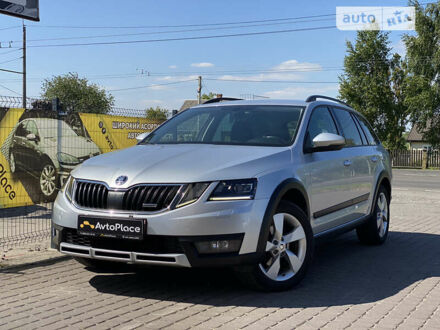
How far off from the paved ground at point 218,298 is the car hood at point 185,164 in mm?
1013

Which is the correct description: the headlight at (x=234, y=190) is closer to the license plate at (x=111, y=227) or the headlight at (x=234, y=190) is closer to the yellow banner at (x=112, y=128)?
the license plate at (x=111, y=227)

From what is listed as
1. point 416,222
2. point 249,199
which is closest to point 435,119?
point 416,222

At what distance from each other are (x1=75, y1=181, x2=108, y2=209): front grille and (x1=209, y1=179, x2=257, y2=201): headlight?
90 centimetres

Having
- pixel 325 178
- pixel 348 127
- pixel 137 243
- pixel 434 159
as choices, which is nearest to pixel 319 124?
pixel 325 178

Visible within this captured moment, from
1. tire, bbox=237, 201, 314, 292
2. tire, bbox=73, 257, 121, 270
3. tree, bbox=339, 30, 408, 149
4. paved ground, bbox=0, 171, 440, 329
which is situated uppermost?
tree, bbox=339, 30, 408, 149

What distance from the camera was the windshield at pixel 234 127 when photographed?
540cm

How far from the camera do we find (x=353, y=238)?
7996 mm

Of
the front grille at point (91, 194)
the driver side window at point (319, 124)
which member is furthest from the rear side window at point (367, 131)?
the front grille at point (91, 194)

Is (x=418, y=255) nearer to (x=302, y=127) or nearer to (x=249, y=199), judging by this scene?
(x=302, y=127)

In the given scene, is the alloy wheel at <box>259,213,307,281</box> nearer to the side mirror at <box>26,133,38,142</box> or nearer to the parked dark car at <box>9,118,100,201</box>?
the parked dark car at <box>9,118,100,201</box>

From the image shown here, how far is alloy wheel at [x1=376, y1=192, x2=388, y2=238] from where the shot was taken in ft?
24.2

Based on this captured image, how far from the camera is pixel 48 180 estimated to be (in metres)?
9.00

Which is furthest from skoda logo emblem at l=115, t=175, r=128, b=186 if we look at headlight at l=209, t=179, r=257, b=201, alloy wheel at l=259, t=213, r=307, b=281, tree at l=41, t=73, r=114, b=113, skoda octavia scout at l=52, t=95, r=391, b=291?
tree at l=41, t=73, r=114, b=113

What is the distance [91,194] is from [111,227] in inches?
15.2
